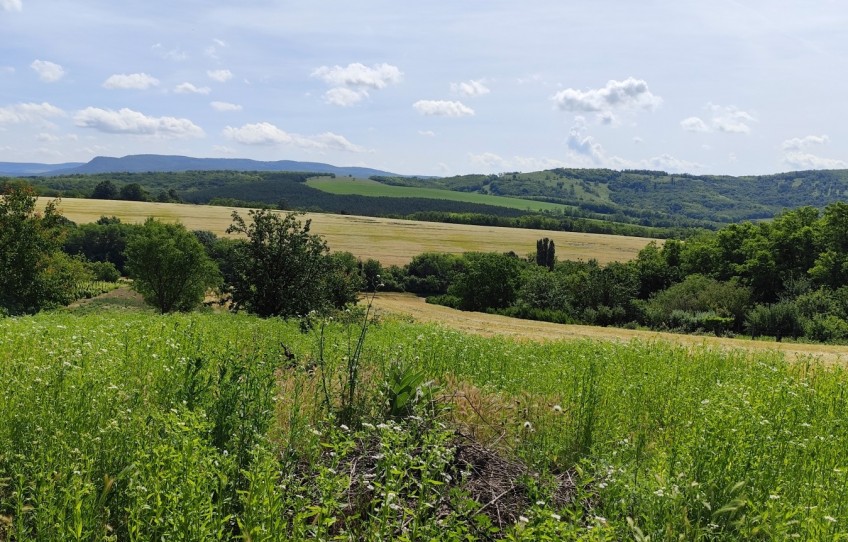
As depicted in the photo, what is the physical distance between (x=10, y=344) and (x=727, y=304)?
2119 inches

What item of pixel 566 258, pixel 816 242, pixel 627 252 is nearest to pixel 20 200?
pixel 816 242

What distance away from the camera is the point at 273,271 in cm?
3309

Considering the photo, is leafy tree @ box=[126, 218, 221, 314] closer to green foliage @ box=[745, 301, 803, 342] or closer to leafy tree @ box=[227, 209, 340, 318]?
leafy tree @ box=[227, 209, 340, 318]

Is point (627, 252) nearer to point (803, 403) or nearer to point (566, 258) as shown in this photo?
point (566, 258)

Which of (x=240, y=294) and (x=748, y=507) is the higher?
(x=748, y=507)

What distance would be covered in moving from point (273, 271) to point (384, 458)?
29834mm

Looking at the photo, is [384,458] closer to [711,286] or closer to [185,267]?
[711,286]

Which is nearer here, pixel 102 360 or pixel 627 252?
pixel 102 360

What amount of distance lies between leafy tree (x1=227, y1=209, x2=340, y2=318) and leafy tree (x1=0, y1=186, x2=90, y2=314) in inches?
578

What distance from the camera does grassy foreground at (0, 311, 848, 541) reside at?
139 inches

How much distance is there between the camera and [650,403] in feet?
26.1

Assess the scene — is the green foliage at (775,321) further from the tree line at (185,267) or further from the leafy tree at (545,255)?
the leafy tree at (545,255)

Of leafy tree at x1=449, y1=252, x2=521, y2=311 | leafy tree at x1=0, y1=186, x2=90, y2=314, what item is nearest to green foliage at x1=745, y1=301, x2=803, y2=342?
leafy tree at x1=449, y1=252, x2=521, y2=311

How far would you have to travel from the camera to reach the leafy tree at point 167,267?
57.4 m
